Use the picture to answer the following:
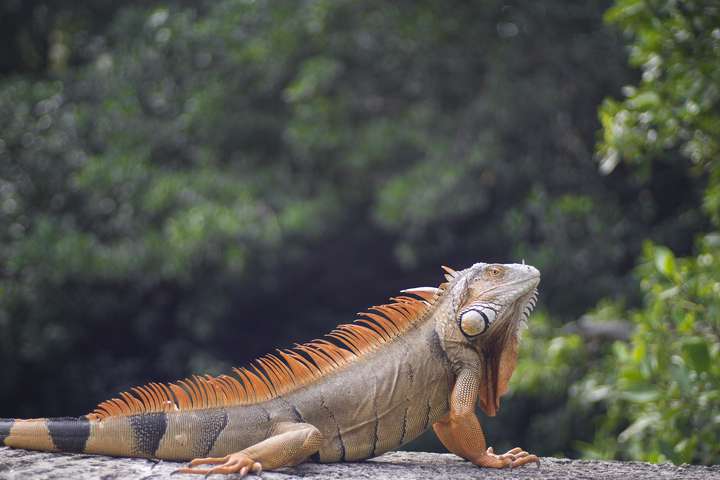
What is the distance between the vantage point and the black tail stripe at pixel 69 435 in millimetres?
2809

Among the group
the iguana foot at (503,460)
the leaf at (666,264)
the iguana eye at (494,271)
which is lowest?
the iguana foot at (503,460)

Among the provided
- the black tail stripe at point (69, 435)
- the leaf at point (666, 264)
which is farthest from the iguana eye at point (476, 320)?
the leaf at point (666, 264)

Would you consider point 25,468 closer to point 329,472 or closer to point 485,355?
point 329,472

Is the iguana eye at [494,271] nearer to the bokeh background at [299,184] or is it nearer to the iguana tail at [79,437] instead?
the iguana tail at [79,437]

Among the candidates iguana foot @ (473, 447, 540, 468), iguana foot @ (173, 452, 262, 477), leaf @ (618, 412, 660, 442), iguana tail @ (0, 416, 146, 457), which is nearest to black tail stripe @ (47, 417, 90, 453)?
iguana tail @ (0, 416, 146, 457)

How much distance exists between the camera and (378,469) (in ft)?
9.62

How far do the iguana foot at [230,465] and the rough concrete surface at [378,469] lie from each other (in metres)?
0.02

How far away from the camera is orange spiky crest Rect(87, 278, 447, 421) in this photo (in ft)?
9.38

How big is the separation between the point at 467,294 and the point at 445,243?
4.70 metres

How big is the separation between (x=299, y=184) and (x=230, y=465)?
18.8 ft

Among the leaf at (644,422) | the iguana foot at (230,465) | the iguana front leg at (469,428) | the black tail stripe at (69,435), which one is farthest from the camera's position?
the leaf at (644,422)

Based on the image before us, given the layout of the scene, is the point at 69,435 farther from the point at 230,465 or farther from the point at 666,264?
the point at 666,264

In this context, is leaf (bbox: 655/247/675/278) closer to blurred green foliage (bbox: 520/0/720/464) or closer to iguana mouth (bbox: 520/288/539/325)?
blurred green foliage (bbox: 520/0/720/464)

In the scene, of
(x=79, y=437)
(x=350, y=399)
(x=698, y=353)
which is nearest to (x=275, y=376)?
(x=350, y=399)
